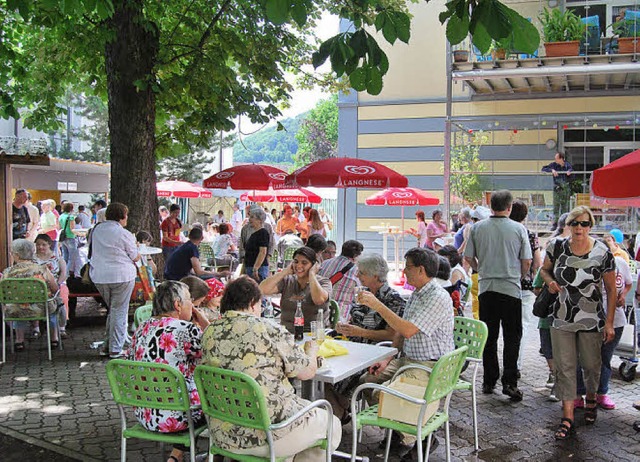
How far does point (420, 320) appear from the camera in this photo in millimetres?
4621

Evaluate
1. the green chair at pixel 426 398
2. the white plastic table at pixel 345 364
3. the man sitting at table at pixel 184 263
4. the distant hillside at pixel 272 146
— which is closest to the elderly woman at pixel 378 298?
the white plastic table at pixel 345 364

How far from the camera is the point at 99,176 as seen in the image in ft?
90.6

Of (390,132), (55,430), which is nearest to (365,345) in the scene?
(55,430)

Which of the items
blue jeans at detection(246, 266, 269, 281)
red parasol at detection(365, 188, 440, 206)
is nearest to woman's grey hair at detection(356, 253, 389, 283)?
blue jeans at detection(246, 266, 269, 281)

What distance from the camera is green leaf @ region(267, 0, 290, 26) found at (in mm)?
3160

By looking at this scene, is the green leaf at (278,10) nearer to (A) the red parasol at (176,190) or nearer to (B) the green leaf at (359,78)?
(B) the green leaf at (359,78)

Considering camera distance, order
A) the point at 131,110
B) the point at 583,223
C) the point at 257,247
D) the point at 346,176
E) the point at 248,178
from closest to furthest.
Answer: the point at 583,223, the point at 131,110, the point at 346,176, the point at 257,247, the point at 248,178

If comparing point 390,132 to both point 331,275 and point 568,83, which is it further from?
point 331,275

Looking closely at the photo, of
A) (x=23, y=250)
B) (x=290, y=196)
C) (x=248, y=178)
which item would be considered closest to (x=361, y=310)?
(x=23, y=250)

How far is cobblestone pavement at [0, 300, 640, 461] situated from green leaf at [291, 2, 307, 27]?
126 inches

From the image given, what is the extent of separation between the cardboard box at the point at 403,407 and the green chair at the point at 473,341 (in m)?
0.68

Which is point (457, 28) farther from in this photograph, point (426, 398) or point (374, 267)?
point (374, 267)

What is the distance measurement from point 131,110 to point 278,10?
617 cm

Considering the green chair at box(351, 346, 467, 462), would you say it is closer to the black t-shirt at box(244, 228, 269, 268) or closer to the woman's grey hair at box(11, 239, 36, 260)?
the woman's grey hair at box(11, 239, 36, 260)
